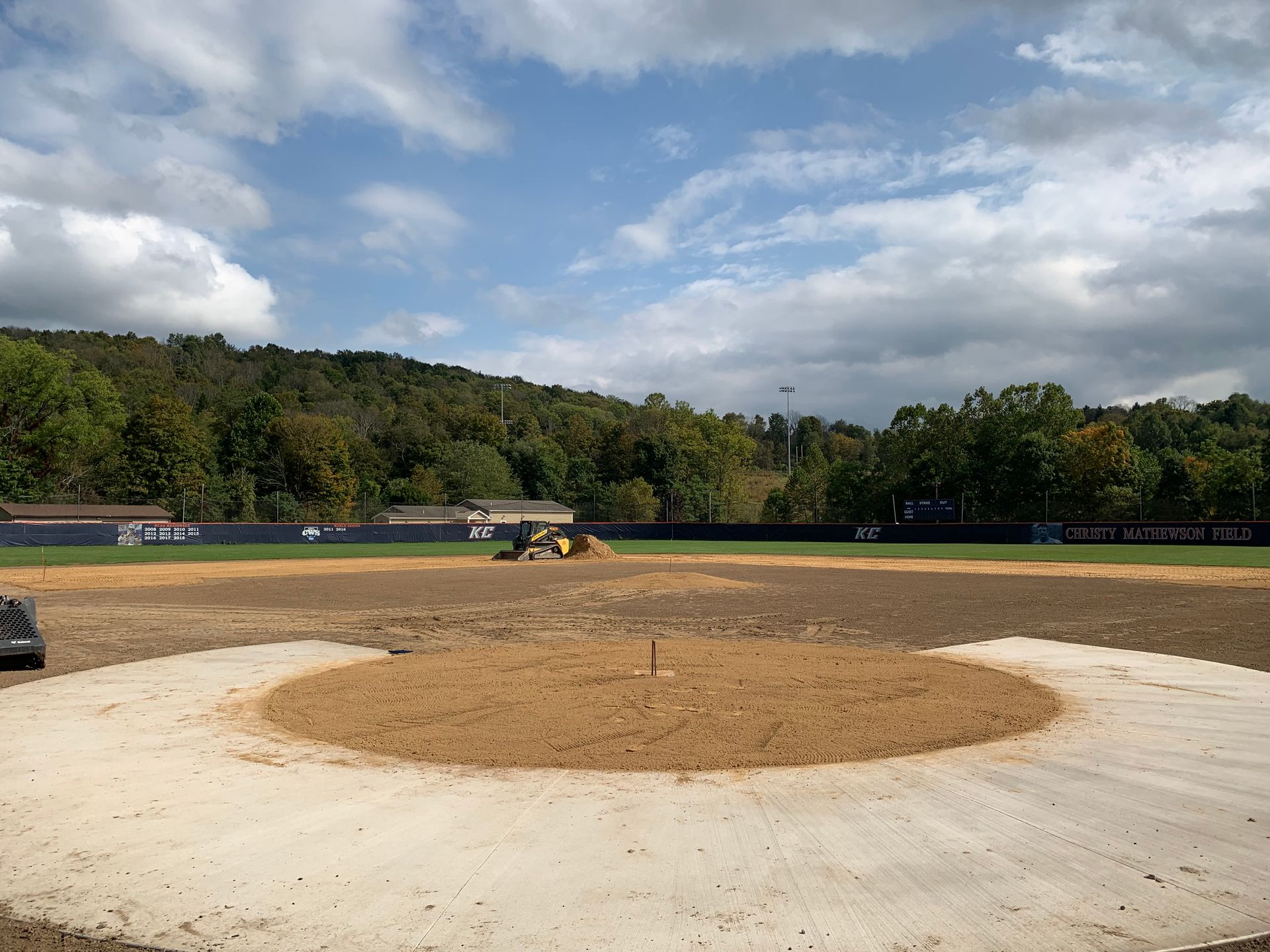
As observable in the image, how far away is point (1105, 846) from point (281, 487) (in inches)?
4079

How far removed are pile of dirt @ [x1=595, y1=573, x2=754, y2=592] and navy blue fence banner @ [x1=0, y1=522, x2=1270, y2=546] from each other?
35111mm

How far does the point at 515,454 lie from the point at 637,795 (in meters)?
114

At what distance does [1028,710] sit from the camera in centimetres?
877

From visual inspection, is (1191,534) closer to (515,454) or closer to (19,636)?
(19,636)

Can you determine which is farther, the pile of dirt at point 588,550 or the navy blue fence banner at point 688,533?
the navy blue fence banner at point 688,533

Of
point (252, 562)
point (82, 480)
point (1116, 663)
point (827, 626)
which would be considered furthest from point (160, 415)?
point (1116, 663)

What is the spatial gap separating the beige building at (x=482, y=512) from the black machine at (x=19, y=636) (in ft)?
256

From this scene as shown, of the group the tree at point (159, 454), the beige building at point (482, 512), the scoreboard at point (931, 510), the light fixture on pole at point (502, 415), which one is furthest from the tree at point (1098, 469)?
the tree at point (159, 454)

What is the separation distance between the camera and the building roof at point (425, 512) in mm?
93562

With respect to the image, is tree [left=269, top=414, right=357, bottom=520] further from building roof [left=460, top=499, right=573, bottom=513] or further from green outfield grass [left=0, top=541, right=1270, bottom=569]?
green outfield grass [left=0, top=541, right=1270, bottom=569]

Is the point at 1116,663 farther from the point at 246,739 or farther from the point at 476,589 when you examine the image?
the point at 476,589

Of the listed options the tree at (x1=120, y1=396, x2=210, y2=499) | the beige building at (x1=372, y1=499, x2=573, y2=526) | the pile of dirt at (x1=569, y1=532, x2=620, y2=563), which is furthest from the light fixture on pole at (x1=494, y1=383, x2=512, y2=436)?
the pile of dirt at (x1=569, y1=532, x2=620, y2=563)

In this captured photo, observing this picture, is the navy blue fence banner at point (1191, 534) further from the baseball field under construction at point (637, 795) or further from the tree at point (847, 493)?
the baseball field under construction at point (637, 795)

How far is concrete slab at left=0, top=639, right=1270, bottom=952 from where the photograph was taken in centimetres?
409
